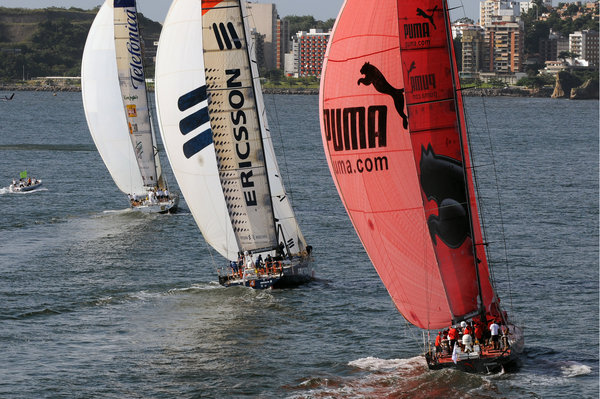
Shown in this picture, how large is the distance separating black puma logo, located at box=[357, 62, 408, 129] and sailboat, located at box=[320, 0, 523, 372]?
0.03m

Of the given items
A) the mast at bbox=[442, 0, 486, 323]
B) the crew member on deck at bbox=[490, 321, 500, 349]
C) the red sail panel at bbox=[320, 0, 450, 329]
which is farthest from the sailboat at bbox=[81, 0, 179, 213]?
the crew member on deck at bbox=[490, 321, 500, 349]

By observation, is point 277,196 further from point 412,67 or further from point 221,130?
point 412,67

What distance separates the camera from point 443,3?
2989 centimetres

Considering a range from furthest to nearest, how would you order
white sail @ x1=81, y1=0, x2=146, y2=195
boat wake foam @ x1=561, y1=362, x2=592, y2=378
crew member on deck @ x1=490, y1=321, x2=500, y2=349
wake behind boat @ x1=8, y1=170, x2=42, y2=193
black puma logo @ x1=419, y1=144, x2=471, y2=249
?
1. wake behind boat @ x1=8, y1=170, x2=42, y2=193
2. white sail @ x1=81, y1=0, x2=146, y2=195
3. boat wake foam @ x1=561, y1=362, x2=592, y2=378
4. crew member on deck @ x1=490, y1=321, x2=500, y2=349
5. black puma logo @ x1=419, y1=144, x2=471, y2=249

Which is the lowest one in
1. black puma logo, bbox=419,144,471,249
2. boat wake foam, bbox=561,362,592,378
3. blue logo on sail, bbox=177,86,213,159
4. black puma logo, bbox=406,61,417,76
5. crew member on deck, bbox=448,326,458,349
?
boat wake foam, bbox=561,362,592,378

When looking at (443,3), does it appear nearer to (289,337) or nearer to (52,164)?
(289,337)

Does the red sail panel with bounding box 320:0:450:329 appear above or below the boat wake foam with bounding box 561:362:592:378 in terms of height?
above

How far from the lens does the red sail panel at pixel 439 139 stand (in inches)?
1177

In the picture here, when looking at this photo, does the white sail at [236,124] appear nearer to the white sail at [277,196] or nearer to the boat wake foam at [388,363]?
the white sail at [277,196]

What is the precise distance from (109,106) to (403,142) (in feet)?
130

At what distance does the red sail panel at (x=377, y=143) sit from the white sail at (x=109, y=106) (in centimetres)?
3753

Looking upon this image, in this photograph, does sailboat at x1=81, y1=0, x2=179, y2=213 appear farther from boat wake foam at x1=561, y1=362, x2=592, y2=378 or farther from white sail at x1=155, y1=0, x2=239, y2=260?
boat wake foam at x1=561, y1=362, x2=592, y2=378

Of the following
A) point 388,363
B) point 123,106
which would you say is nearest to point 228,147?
point 388,363

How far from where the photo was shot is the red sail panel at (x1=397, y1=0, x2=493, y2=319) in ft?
98.1
